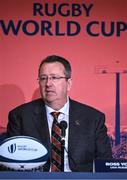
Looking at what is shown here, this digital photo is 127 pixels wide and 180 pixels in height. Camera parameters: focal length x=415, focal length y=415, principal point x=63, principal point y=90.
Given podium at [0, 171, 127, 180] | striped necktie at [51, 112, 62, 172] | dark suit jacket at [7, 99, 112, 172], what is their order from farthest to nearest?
dark suit jacket at [7, 99, 112, 172], striped necktie at [51, 112, 62, 172], podium at [0, 171, 127, 180]

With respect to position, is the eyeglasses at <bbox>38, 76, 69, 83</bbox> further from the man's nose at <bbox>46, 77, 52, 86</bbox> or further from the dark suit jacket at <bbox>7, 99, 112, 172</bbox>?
the dark suit jacket at <bbox>7, 99, 112, 172</bbox>

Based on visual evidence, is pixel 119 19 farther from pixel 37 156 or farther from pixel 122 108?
pixel 37 156

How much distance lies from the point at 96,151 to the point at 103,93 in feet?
3.04

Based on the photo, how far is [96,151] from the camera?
9.24 feet

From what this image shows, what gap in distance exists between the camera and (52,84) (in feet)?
9.43

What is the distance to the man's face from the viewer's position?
9.43 feet

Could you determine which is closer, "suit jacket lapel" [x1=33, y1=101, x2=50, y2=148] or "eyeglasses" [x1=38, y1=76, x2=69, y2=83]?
"suit jacket lapel" [x1=33, y1=101, x2=50, y2=148]

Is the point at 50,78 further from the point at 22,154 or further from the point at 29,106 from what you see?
the point at 22,154

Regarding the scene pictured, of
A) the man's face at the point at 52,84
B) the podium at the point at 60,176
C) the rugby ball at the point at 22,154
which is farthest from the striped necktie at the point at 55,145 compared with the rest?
the podium at the point at 60,176

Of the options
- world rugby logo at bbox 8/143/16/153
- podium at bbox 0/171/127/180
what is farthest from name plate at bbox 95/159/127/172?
world rugby logo at bbox 8/143/16/153

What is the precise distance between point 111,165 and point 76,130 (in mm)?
872

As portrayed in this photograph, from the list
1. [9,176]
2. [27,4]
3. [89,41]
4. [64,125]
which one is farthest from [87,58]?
[9,176]

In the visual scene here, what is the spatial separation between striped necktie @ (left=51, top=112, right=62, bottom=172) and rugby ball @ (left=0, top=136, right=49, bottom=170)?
1.50ft

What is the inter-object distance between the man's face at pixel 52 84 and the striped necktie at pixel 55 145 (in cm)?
11
